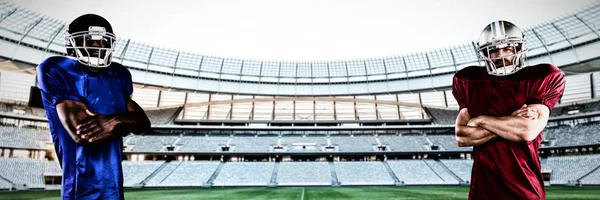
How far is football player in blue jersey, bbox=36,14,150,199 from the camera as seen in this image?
6.60 ft

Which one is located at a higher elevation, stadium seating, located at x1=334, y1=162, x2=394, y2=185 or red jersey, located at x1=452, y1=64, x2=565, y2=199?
red jersey, located at x1=452, y1=64, x2=565, y2=199

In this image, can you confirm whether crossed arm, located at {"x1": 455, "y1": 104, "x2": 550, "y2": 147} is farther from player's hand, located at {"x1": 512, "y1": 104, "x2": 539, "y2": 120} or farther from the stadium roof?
the stadium roof

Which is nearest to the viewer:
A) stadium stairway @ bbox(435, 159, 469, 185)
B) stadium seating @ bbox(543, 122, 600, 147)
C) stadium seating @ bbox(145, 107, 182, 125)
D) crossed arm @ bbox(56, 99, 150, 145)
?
crossed arm @ bbox(56, 99, 150, 145)

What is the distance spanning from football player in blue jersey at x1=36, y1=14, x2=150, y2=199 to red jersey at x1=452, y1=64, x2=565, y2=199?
2389 millimetres

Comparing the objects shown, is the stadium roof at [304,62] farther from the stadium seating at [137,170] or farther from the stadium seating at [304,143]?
the stadium seating at [137,170]

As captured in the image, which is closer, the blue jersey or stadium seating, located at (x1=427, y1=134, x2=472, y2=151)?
the blue jersey

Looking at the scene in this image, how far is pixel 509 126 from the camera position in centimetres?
224

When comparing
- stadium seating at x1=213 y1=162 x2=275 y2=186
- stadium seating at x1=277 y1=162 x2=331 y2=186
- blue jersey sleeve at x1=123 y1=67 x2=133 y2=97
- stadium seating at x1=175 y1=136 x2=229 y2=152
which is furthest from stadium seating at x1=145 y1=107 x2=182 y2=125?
blue jersey sleeve at x1=123 y1=67 x2=133 y2=97

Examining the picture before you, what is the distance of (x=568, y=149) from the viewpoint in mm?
41438

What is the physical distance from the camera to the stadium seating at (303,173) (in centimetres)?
4028

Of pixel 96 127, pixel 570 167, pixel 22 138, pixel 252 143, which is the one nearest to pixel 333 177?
pixel 252 143

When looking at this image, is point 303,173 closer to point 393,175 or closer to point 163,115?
point 393,175

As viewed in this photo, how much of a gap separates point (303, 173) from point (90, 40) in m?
41.4

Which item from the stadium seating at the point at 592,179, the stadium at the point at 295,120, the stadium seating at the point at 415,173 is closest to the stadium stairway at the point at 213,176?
the stadium at the point at 295,120
